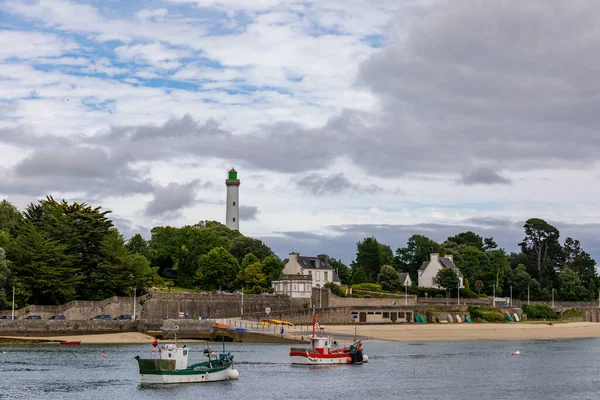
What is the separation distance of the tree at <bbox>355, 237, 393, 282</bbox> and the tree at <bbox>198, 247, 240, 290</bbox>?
3140cm

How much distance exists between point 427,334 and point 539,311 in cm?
3555

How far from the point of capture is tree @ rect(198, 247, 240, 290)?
125750 mm

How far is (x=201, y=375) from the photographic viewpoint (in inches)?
2409

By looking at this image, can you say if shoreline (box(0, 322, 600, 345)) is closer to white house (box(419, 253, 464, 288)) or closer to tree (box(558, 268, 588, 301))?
white house (box(419, 253, 464, 288))

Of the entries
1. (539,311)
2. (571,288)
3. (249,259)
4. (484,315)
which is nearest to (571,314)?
(539,311)

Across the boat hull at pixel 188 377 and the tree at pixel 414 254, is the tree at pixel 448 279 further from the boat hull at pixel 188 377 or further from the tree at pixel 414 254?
the boat hull at pixel 188 377

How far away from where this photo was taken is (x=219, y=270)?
412 ft

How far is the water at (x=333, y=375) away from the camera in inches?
2199

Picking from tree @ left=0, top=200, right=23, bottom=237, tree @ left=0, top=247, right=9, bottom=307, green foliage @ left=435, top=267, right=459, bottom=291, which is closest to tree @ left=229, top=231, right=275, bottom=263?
green foliage @ left=435, top=267, right=459, bottom=291

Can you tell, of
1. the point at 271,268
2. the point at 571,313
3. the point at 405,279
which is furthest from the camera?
the point at 405,279

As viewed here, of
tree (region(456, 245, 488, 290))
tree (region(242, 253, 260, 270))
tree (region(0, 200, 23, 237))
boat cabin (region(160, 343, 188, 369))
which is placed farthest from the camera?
tree (region(456, 245, 488, 290))

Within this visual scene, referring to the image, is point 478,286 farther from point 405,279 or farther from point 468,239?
point 468,239

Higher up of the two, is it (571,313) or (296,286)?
(296,286)

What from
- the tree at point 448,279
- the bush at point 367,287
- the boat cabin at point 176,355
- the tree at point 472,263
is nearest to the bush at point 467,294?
the tree at point 448,279
